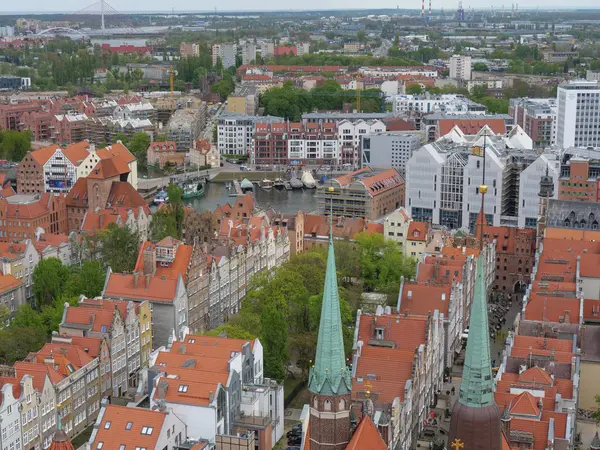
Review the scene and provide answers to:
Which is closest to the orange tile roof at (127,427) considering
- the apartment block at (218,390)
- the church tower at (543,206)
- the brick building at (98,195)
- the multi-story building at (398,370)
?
the apartment block at (218,390)

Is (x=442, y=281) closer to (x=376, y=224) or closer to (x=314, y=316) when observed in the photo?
(x=314, y=316)

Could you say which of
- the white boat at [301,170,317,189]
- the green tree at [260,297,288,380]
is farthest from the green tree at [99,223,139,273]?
the white boat at [301,170,317,189]

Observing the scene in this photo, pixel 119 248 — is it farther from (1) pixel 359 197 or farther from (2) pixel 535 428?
(2) pixel 535 428

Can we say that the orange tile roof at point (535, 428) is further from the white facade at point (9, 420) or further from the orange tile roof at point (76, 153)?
the orange tile roof at point (76, 153)

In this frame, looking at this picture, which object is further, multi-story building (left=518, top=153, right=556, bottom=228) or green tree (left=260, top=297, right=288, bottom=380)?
multi-story building (left=518, top=153, right=556, bottom=228)

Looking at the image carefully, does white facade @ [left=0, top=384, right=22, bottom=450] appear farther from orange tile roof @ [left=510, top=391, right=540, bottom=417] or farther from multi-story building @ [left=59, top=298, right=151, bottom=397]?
orange tile roof @ [left=510, top=391, right=540, bottom=417]

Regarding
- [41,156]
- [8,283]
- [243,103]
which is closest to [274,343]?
[8,283]
